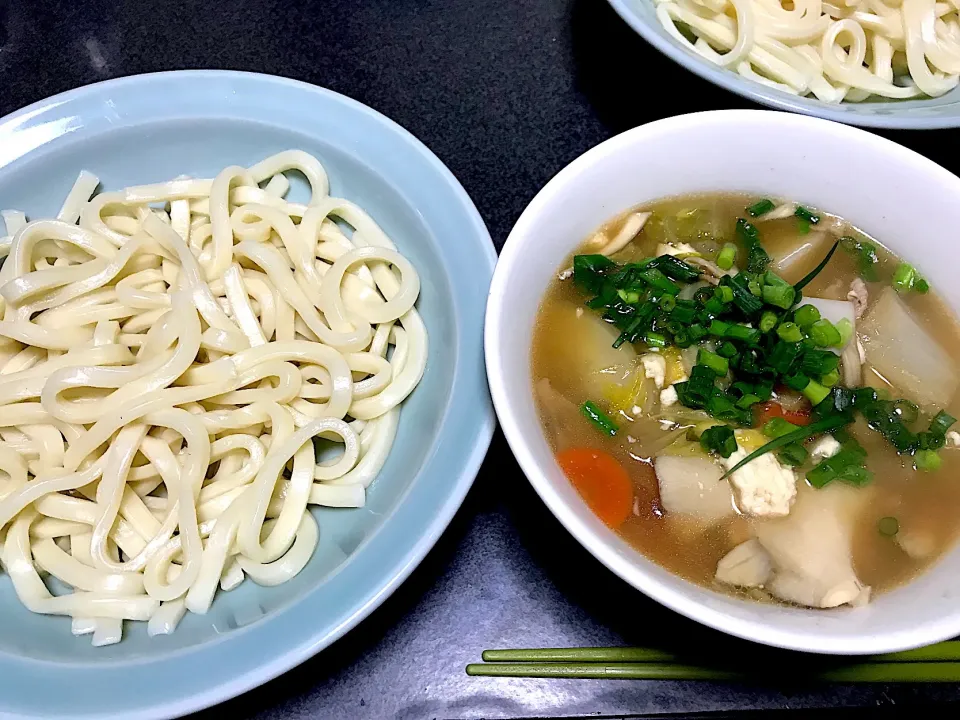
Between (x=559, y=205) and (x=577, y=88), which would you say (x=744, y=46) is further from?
(x=559, y=205)

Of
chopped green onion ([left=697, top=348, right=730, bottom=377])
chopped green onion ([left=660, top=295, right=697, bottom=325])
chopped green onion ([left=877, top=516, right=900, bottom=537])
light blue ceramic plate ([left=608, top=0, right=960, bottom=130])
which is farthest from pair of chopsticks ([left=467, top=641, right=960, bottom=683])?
light blue ceramic plate ([left=608, top=0, right=960, bottom=130])

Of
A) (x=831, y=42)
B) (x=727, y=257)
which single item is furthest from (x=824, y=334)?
(x=831, y=42)

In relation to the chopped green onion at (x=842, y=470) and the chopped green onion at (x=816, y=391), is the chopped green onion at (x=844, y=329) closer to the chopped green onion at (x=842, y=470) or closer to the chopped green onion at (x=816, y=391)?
the chopped green onion at (x=816, y=391)

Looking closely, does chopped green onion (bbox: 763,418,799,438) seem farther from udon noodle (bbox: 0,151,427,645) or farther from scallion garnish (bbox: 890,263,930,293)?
udon noodle (bbox: 0,151,427,645)

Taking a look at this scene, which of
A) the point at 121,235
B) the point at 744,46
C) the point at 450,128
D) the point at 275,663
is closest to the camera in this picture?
the point at 275,663

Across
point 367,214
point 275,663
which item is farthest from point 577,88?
point 275,663

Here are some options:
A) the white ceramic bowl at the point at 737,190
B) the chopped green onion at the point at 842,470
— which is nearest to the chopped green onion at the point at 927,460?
the chopped green onion at the point at 842,470
